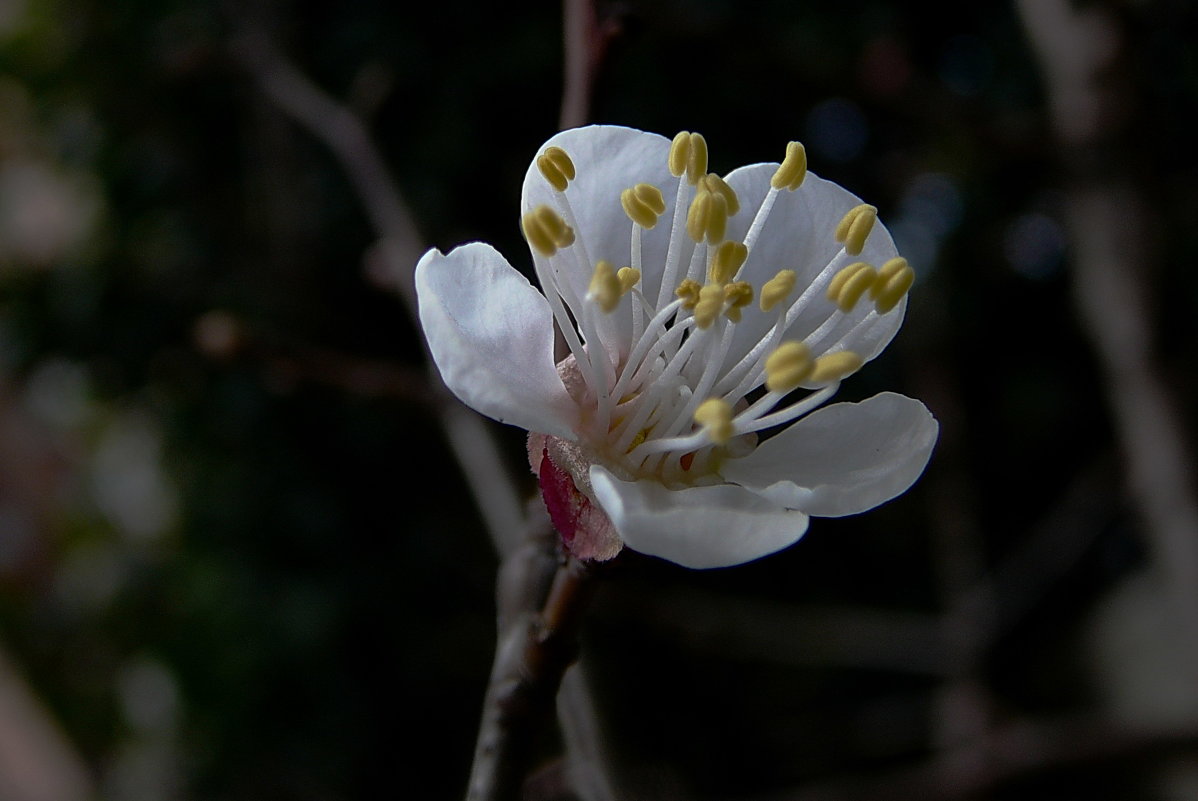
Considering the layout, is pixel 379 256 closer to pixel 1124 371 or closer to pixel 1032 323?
pixel 1124 371

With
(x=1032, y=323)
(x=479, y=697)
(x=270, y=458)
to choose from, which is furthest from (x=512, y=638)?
(x=1032, y=323)

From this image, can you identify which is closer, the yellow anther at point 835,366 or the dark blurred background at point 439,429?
the yellow anther at point 835,366

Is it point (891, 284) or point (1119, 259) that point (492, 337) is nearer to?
point (891, 284)

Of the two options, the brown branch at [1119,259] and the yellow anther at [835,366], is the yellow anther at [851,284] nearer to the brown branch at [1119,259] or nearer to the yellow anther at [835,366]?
the yellow anther at [835,366]

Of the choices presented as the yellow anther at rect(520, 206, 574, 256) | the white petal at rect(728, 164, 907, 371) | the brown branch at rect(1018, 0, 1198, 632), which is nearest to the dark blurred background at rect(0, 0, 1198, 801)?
the brown branch at rect(1018, 0, 1198, 632)

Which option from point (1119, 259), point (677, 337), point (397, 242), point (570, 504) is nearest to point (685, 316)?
point (677, 337)

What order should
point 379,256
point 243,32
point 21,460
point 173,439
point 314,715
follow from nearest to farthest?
point 379,256 → point 243,32 → point 314,715 → point 173,439 → point 21,460

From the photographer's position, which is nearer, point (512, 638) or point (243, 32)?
point (512, 638)

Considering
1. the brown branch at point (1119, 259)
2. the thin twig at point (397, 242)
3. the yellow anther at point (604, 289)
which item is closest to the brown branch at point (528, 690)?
the yellow anther at point (604, 289)
